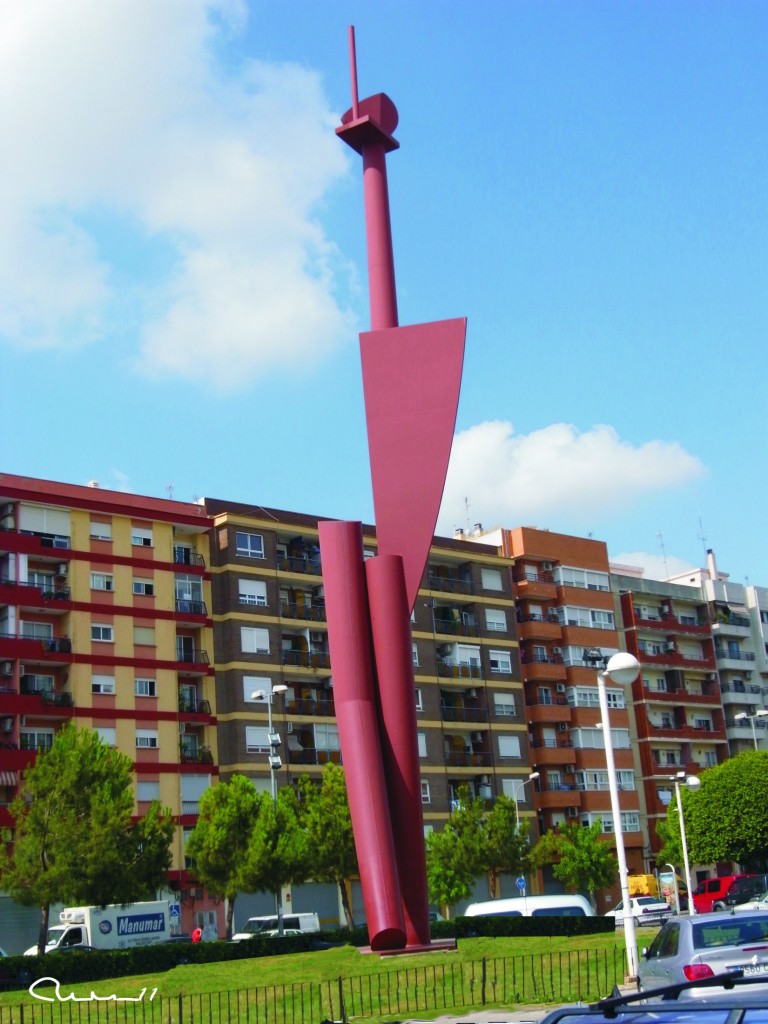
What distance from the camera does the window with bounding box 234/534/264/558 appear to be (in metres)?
61.7

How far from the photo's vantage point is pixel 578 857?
214 feet

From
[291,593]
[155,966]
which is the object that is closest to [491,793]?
[291,593]

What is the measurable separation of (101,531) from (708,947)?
45.9 metres

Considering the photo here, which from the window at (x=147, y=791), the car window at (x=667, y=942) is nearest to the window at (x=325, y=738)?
the window at (x=147, y=791)

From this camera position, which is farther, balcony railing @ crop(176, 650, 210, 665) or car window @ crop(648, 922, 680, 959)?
balcony railing @ crop(176, 650, 210, 665)

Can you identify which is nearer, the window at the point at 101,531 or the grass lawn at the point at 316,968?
the grass lawn at the point at 316,968

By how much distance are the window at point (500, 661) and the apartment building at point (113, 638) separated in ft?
58.7

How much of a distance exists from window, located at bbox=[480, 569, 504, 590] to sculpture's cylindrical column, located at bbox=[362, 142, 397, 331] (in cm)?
4529

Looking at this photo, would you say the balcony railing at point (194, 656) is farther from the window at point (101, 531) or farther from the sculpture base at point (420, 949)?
the sculpture base at point (420, 949)

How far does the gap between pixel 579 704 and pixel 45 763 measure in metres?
39.0

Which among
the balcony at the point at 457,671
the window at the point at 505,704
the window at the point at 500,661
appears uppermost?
the window at the point at 500,661

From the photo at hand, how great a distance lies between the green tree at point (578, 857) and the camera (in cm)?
6494

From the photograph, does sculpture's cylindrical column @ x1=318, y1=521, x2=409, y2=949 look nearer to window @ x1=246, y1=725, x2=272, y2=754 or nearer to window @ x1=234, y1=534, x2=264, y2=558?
window @ x1=246, y1=725, x2=272, y2=754

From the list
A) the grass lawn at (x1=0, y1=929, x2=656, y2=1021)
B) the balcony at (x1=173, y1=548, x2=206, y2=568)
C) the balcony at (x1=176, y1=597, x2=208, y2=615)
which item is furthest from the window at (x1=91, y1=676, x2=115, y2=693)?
the grass lawn at (x1=0, y1=929, x2=656, y2=1021)
